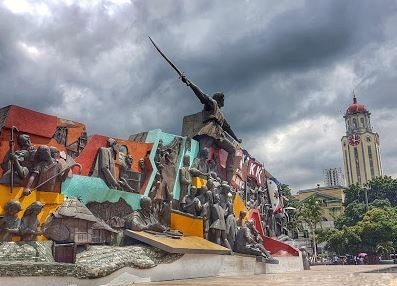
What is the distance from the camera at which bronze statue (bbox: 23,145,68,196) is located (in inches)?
490

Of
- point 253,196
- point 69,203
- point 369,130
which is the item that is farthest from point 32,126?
point 369,130

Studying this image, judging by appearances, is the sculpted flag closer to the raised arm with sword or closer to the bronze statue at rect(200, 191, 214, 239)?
the raised arm with sword

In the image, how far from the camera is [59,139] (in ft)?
45.4

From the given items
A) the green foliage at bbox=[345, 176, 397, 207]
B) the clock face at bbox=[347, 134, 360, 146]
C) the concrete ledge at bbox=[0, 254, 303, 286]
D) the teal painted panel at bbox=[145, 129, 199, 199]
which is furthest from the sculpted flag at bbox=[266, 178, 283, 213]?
the clock face at bbox=[347, 134, 360, 146]

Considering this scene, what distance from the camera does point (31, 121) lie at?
12969 mm

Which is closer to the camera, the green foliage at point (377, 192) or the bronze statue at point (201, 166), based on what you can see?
the bronze statue at point (201, 166)

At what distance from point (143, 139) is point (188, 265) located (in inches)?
211

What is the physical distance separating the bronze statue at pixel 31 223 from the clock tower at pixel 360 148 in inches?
4000

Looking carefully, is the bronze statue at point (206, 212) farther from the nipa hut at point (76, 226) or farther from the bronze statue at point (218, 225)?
the nipa hut at point (76, 226)

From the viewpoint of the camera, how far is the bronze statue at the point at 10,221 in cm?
1124

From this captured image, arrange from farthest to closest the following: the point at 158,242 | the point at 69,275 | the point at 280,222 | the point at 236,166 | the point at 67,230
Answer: the point at 280,222 → the point at 236,166 → the point at 158,242 → the point at 67,230 → the point at 69,275

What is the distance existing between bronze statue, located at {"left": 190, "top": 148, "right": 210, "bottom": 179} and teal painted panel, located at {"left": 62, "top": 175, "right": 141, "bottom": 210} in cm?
383

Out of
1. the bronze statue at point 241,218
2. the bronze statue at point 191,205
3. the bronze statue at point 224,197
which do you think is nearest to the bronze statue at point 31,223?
the bronze statue at point 191,205

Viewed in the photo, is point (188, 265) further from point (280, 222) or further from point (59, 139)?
point (280, 222)
